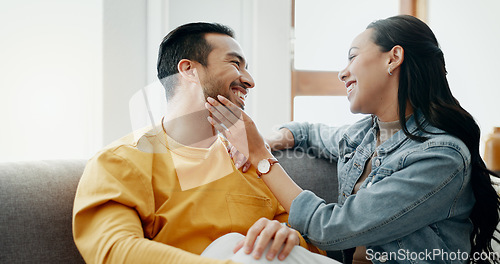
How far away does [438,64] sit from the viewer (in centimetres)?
114

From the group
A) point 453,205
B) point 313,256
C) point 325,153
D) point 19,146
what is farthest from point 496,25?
point 19,146

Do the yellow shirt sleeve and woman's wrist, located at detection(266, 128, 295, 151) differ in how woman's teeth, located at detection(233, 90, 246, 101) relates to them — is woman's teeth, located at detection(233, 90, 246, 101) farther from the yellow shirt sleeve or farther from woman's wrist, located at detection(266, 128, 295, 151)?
the yellow shirt sleeve

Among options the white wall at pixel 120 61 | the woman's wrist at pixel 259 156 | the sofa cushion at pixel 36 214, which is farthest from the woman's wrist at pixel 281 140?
the white wall at pixel 120 61

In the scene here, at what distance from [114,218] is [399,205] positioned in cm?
66

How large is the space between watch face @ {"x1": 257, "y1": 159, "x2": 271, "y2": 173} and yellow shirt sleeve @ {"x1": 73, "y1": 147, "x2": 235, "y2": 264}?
0.30m

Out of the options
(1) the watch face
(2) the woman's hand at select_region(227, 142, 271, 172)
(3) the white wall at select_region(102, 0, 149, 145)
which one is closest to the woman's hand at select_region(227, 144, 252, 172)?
(2) the woman's hand at select_region(227, 142, 271, 172)

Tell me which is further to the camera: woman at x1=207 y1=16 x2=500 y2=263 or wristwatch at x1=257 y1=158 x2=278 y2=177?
wristwatch at x1=257 y1=158 x2=278 y2=177

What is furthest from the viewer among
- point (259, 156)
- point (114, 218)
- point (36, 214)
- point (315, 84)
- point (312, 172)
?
point (315, 84)

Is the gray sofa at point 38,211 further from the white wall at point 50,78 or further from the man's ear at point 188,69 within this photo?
the white wall at point 50,78

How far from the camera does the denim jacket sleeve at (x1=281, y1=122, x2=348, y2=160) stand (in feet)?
4.93

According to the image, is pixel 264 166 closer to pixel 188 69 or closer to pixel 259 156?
pixel 259 156

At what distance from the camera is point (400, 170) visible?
1036 mm

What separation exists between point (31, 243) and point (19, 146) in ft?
3.50

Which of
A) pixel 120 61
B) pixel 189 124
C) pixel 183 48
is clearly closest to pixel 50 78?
pixel 120 61
